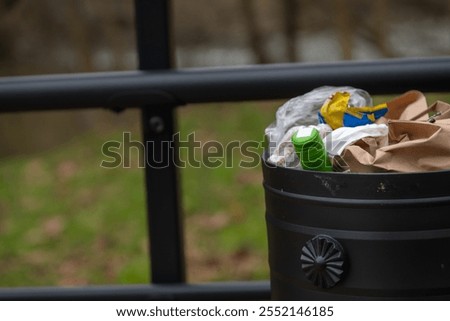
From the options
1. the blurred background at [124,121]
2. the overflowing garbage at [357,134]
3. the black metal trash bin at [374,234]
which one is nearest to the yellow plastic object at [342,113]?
the overflowing garbage at [357,134]

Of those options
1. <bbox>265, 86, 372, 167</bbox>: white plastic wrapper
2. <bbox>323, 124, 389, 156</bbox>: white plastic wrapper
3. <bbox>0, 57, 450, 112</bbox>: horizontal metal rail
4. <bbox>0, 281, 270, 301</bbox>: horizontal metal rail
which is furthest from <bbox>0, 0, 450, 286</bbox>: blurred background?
<bbox>323, 124, 389, 156</bbox>: white plastic wrapper

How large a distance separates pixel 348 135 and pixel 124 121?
15.4 feet

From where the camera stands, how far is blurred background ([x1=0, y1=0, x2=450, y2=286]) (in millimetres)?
5289

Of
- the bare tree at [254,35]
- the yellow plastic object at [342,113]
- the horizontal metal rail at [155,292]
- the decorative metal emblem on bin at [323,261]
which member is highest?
the bare tree at [254,35]

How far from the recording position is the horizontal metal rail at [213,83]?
92.1 inches

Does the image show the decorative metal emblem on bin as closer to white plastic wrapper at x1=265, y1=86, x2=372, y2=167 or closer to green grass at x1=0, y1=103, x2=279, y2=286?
white plastic wrapper at x1=265, y1=86, x2=372, y2=167

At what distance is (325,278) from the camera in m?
1.84

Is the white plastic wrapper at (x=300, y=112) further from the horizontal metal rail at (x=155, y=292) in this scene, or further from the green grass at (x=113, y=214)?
the green grass at (x=113, y=214)

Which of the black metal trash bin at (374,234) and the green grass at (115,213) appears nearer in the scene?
the black metal trash bin at (374,234)

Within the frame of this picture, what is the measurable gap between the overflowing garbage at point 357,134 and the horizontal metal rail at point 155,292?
1.88 feet

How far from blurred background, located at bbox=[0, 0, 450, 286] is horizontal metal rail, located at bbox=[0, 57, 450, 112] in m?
2.74

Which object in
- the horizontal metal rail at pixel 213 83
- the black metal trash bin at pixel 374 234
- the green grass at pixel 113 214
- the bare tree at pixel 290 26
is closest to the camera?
the black metal trash bin at pixel 374 234

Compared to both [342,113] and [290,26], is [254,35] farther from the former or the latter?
[342,113]

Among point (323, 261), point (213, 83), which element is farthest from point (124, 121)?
point (323, 261)
